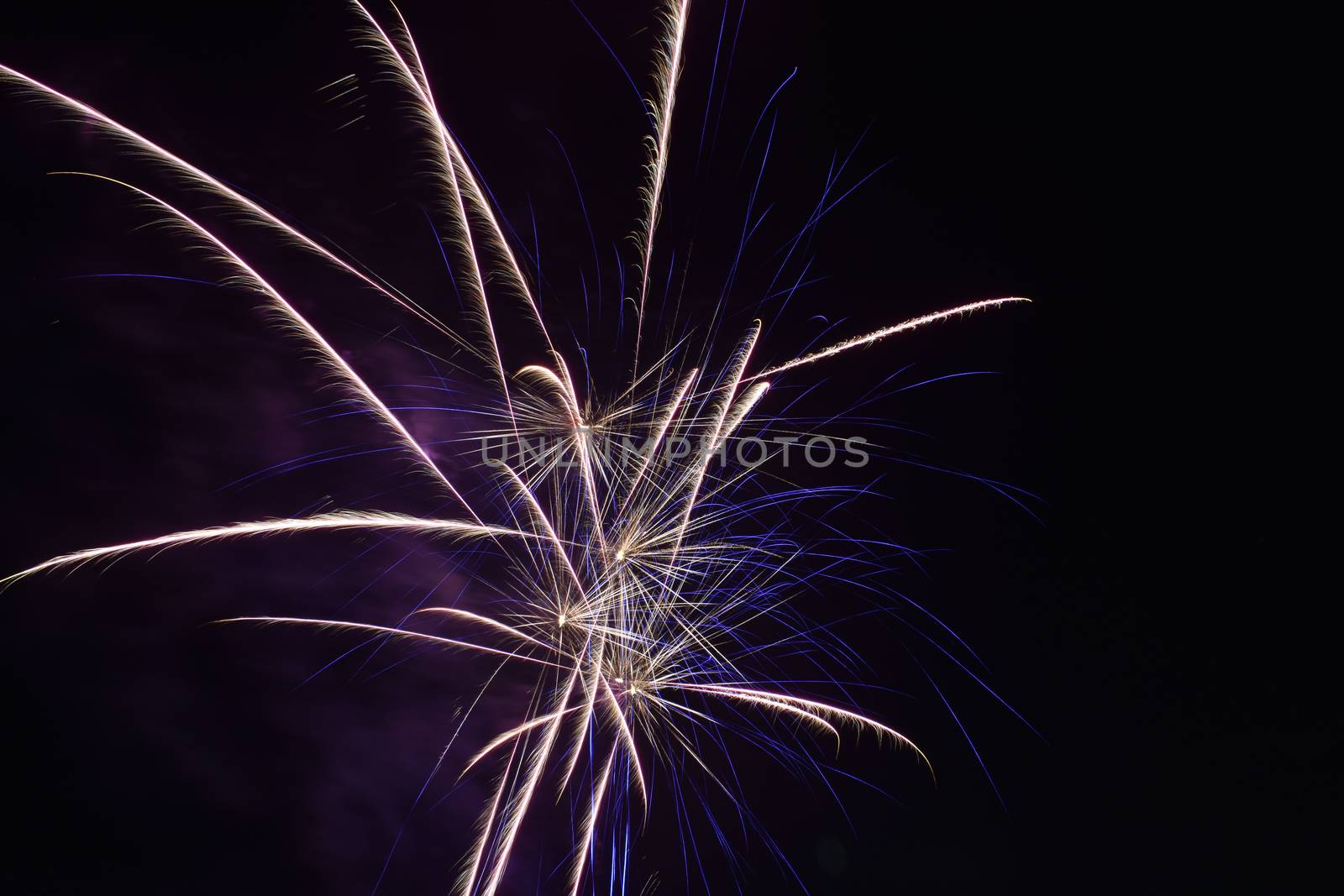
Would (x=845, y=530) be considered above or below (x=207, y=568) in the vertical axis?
above

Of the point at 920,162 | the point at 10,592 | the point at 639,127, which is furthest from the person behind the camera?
the point at 920,162

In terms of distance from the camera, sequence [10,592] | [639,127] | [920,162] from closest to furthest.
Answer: [10,592], [639,127], [920,162]

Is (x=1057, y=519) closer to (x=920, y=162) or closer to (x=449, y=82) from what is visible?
(x=920, y=162)

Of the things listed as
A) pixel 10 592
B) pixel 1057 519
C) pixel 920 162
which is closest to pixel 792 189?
pixel 920 162

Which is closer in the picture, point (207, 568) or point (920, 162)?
point (207, 568)

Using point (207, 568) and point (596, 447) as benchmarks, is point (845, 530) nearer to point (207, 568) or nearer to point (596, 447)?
point (596, 447)

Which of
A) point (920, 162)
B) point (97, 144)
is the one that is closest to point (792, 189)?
point (920, 162)

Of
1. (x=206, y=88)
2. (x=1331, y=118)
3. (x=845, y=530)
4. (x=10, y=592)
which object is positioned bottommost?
(x=10, y=592)
